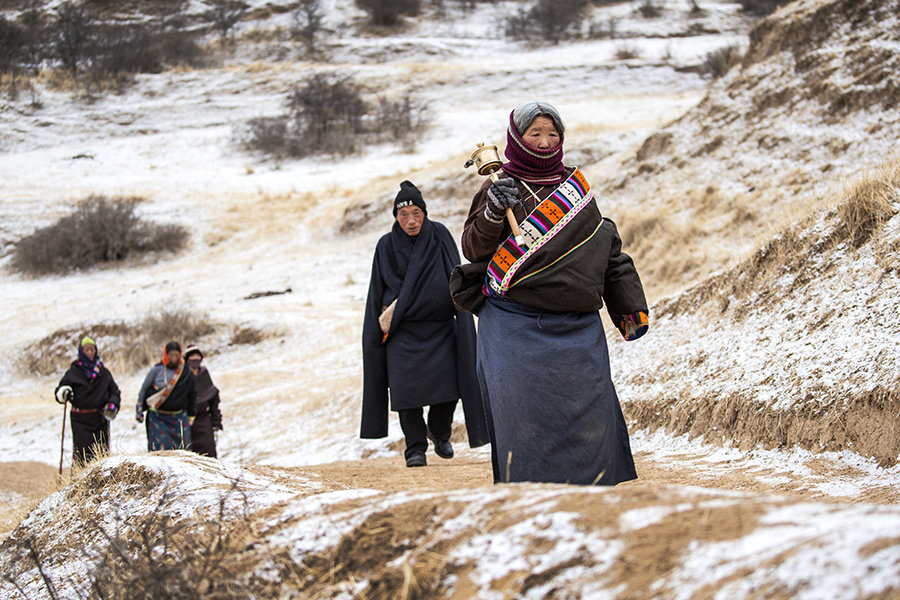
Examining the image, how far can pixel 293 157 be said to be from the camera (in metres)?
27.7

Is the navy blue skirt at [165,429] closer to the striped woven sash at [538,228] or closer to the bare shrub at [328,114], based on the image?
the striped woven sash at [538,228]

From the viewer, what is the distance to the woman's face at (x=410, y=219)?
5.30 meters

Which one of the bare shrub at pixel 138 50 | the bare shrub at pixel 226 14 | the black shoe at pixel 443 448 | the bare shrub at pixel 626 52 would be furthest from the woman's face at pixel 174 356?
the bare shrub at pixel 226 14

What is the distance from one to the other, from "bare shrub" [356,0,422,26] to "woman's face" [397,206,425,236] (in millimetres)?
38884

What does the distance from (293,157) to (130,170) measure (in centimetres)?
511

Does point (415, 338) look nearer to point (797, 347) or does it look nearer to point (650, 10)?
point (797, 347)

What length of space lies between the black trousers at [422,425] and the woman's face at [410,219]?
1125 millimetres

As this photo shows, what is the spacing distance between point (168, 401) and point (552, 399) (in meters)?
4.89

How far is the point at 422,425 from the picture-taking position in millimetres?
5430

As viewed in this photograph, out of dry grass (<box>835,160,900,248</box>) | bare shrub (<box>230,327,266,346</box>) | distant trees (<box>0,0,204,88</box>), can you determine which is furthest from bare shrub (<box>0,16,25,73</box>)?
dry grass (<box>835,160,900,248</box>)

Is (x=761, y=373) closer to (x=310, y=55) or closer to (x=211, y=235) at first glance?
(x=211, y=235)

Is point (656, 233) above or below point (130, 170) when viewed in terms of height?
below

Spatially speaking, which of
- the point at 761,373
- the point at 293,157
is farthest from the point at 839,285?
the point at 293,157

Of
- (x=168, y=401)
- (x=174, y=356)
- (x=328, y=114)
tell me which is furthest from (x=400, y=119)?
(x=168, y=401)
